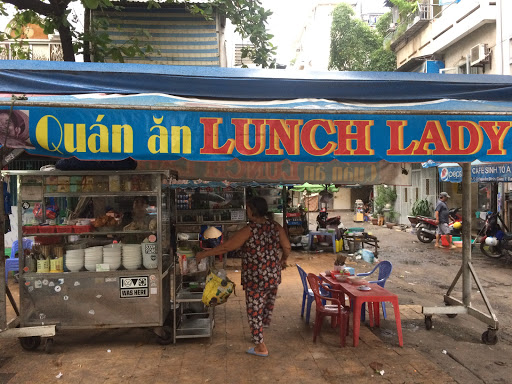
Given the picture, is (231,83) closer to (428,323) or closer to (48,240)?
(48,240)

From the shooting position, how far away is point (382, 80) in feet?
13.4

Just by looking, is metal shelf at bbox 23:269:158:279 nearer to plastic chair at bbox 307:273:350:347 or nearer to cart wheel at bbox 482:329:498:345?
plastic chair at bbox 307:273:350:347

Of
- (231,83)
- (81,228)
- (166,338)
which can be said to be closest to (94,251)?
(81,228)

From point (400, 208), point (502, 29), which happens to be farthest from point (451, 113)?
point (400, 208)

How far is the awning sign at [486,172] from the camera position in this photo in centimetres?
956

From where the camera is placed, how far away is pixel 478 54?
44.2 ft

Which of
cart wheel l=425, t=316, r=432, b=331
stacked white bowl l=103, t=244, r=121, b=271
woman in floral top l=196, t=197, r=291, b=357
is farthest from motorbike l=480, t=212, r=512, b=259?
stacked white bowl l=103, t=244, r=121, b=271

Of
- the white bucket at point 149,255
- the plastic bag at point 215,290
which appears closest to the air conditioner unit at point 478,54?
the plastic bag at point 215,290

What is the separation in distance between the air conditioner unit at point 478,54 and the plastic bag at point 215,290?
13.2 metres

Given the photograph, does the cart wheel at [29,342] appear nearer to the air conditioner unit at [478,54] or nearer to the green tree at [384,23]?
the air conditioner unit at [478,54]

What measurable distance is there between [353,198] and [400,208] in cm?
1055

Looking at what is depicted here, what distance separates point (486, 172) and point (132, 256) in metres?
9.56

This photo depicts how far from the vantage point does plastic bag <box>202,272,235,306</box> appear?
171 inches

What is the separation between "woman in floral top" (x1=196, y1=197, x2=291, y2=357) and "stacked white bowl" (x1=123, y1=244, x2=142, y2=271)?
804 mm
